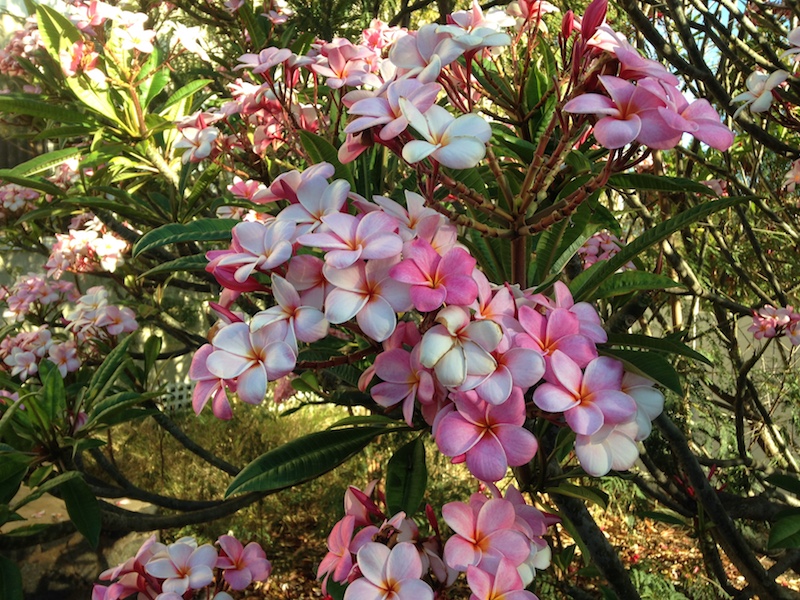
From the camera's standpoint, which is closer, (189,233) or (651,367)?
(651,367)

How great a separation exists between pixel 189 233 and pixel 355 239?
0.32 metres

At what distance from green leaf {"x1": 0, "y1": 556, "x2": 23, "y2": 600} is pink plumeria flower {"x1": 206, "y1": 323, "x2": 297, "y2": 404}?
949 millimetres

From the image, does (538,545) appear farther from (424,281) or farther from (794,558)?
(794,558)

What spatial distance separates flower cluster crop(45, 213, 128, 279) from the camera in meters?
1.94

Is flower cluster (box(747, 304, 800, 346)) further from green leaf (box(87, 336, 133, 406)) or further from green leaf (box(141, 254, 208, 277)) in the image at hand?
green leaf (box(87, 336, 133, 406))

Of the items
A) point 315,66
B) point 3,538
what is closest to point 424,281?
point 315,66

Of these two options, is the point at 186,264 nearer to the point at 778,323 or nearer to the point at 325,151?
the point at 325,151

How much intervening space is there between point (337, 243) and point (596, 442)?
0.27 m

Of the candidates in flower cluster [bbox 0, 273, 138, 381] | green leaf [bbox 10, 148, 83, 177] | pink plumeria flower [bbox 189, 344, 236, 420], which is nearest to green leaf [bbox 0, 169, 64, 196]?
green leaf [bbox 10, 148, 83, 177]

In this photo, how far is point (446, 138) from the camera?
54 cm

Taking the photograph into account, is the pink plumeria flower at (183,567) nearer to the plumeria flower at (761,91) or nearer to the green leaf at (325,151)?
the green leaf at (325,151)

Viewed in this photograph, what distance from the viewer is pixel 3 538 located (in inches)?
47.2

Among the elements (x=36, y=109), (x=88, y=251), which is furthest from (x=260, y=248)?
(x=88, y=251)

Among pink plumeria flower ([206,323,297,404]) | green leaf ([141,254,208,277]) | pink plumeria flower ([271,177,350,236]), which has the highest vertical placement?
pink plumeria flower ([271,177,350,236])
